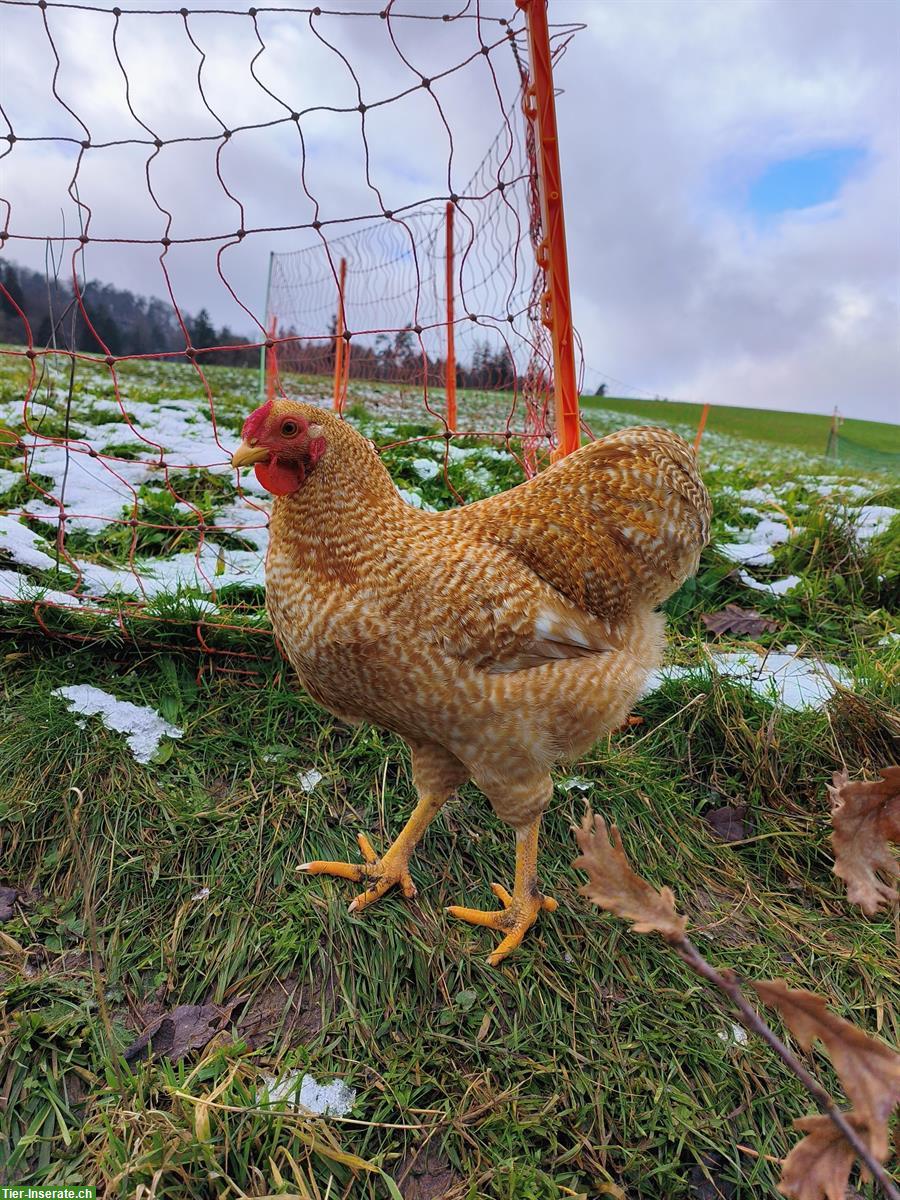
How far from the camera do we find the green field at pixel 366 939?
1598mm

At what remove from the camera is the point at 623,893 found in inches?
30.9

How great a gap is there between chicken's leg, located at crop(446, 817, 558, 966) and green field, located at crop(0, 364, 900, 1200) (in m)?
0.06

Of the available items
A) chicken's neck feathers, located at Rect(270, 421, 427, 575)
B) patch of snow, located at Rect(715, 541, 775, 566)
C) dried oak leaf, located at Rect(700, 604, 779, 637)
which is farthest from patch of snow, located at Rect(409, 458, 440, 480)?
chicken's neck feathers, located at Rect(270, 421, 427, 575)

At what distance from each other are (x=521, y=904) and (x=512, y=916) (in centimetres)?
5

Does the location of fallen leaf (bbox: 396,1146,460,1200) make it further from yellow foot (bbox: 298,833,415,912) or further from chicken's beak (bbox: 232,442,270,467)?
chicken's beak (bbox: 232,442,270,467)

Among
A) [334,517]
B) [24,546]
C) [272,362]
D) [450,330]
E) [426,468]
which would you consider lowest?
[24,546]

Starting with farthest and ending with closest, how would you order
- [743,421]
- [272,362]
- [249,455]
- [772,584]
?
[743,421], [272,362], [772,584], [249,455]

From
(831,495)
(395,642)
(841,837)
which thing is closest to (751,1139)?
(841,837)

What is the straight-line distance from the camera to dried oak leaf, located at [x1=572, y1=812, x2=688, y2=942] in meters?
0.75

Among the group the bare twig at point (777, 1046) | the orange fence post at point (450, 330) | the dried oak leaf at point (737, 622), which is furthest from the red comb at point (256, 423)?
the orange fence post at point (450, 330)

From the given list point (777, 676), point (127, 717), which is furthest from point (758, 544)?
point (127, 717)

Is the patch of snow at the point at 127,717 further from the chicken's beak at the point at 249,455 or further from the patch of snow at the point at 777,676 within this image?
the patch of snow at the point at 777,676

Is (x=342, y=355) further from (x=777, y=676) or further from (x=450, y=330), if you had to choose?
(x=777, y=676)

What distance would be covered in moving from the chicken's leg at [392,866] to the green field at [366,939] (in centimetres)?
5
